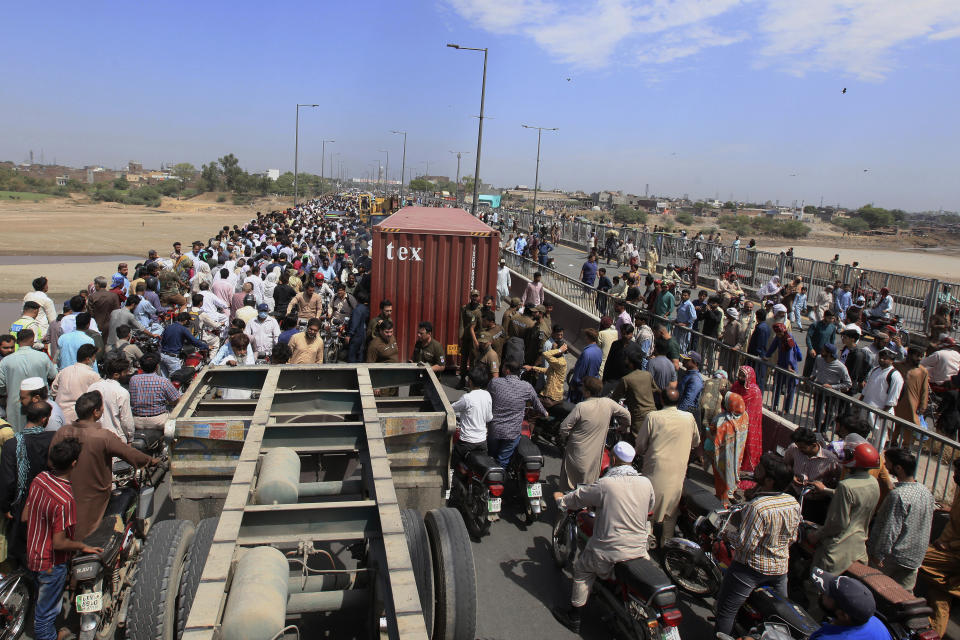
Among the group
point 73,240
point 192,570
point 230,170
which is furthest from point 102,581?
point 230,170

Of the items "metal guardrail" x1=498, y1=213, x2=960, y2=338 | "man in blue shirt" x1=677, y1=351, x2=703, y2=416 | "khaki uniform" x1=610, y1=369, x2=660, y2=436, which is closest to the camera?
"khaki uniform" x1=610, y1=369, x2=660, y2=436

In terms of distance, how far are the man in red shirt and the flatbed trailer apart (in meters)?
0.75

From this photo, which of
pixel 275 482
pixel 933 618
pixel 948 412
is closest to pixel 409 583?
pixel 275 482

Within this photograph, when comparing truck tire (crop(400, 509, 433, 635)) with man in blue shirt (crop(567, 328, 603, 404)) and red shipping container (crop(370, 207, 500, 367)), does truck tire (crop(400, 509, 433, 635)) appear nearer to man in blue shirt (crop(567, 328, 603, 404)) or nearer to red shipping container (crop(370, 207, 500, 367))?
man in blue shirt (crop(567, 328, 603, 404))

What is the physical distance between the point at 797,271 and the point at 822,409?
14055 millimetres

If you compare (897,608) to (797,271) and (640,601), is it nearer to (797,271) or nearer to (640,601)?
(640,601)

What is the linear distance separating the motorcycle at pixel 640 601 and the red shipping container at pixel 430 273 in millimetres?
6902

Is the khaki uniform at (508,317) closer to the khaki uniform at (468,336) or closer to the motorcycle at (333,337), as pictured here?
the khaki uniform at (468,336)

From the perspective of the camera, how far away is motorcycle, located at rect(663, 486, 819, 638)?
175 inches

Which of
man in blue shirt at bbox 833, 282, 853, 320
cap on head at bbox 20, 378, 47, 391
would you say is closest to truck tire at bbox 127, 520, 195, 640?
cap on head at bbox 20, 378, 47, 391

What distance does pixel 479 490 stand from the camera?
20.4 feet

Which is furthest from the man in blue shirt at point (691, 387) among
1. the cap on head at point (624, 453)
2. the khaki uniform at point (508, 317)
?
the khaki uniform at point (508, 317)

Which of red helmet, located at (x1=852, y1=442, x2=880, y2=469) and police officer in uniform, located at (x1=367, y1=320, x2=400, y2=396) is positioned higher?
red helmet, located at (x1=852, y1=442, x2=880, y2=469)

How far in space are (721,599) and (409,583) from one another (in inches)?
113
